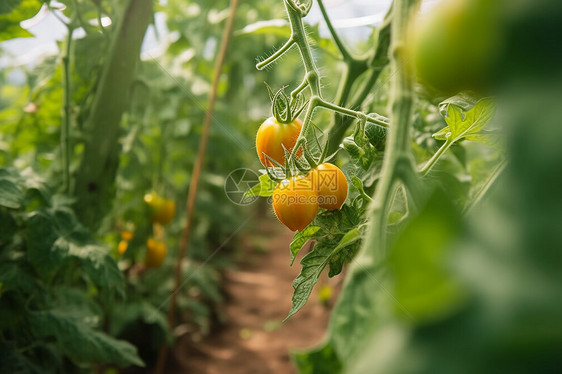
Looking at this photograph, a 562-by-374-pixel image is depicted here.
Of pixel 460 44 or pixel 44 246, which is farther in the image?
pixel 44 246

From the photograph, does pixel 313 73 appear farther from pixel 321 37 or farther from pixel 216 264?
pixel 216 264

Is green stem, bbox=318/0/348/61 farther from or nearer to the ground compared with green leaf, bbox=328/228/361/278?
farther from the ground

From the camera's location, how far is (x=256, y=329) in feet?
8.58

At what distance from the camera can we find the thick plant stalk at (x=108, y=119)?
1109 mm

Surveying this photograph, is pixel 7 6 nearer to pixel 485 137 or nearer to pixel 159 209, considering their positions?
pixel 485 137

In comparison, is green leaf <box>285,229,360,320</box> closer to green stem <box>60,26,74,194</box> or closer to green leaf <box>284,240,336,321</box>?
green leaf <box>284,240,336,321</box>

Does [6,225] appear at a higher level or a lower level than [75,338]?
higher

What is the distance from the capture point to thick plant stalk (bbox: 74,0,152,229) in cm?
111

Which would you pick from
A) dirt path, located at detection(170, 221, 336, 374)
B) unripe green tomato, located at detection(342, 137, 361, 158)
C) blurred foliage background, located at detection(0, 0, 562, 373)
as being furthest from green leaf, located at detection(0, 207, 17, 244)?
dirt path, located at detection(170, 221, 336, 374)

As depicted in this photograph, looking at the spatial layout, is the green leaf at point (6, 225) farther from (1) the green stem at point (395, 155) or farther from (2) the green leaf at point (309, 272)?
(1) the green stem at point (395, 155)

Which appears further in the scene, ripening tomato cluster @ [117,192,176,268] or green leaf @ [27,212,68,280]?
ripening tomato cluster @ [117,192,176,268]

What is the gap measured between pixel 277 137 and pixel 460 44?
40 centimetres

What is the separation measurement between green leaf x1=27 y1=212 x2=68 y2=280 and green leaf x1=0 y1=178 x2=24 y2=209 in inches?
2.9

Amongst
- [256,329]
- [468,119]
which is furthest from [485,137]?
[256,329]
